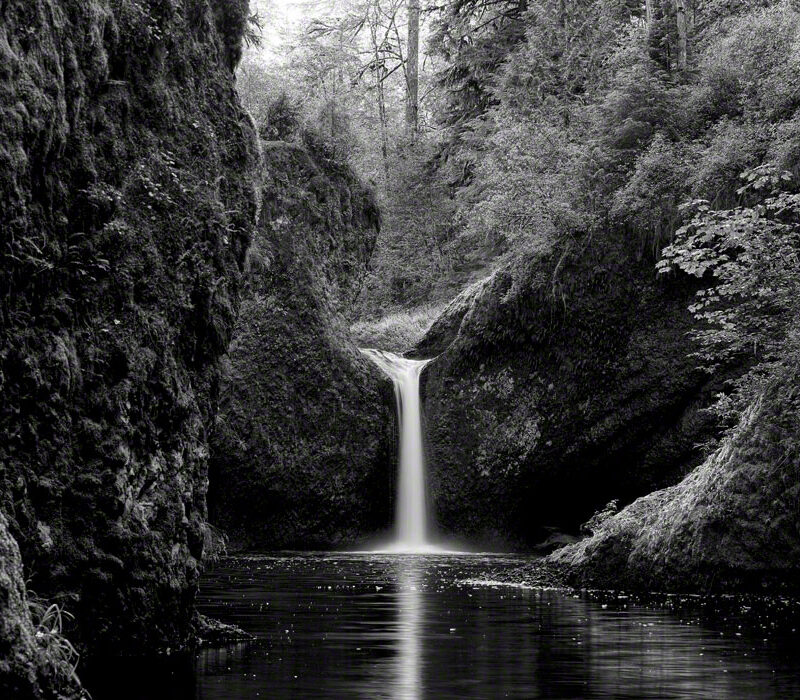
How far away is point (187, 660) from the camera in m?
6.79

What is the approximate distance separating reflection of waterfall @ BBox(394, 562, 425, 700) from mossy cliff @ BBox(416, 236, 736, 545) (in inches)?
275

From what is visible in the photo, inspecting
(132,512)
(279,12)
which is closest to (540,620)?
(132,512)

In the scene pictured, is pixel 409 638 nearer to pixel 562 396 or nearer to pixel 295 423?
pixel 562 396

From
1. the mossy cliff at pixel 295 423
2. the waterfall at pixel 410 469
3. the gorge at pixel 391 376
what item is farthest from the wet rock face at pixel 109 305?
the waterfall at pixel 410 469

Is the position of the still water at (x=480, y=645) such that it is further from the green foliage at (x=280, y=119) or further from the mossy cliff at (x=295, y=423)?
the green foliage at (x=280, y=119)

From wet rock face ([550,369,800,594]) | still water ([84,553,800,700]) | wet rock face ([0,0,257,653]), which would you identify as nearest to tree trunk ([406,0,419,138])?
wet rock face ([550,369,800,594])

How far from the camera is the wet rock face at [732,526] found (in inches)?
445

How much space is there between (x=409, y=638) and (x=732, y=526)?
506 centimetres

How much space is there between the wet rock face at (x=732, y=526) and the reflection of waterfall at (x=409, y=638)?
2249 mm

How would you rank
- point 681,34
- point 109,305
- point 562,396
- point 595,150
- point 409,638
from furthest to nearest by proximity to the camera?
point 681,34 → point 595,150 → point 562,396 → point 409,638 → point 109,305

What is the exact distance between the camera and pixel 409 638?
26.7 feet

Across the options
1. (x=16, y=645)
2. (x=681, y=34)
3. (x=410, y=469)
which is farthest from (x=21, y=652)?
(x=681, y=34)

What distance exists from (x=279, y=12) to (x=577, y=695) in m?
45.2

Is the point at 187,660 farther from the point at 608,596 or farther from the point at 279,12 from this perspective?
the point at 279,12
